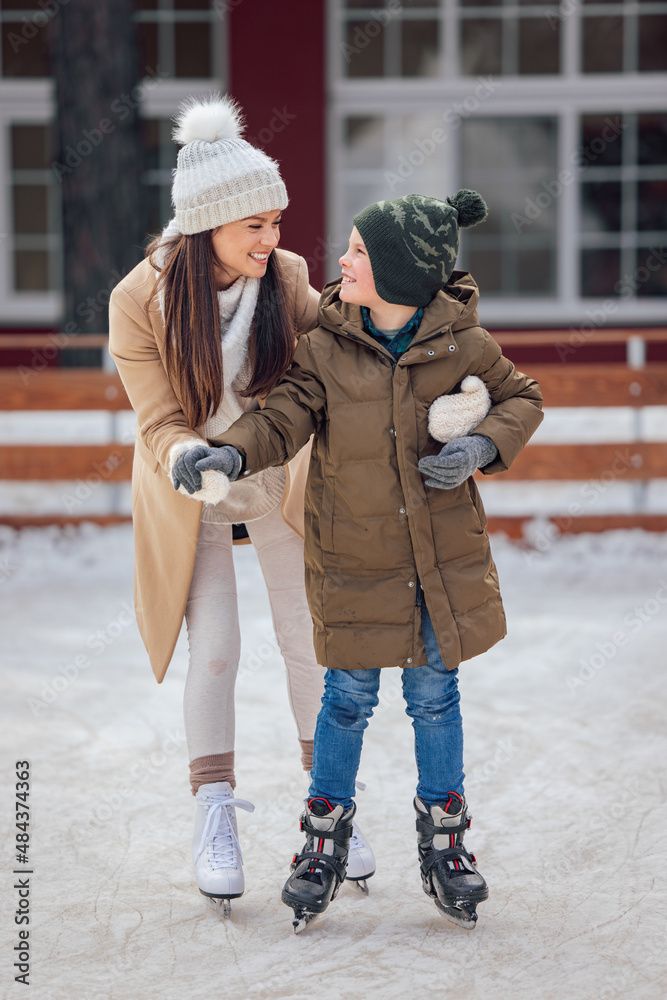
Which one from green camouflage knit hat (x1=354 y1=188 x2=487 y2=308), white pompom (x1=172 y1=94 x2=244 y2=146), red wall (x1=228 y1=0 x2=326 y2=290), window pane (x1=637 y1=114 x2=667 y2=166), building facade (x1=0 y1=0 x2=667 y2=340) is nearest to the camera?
green camouflage knit hat (x1=354 y1=188 x2=487 y2=308)

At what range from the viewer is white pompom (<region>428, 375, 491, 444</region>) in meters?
2.27

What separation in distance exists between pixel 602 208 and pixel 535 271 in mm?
722

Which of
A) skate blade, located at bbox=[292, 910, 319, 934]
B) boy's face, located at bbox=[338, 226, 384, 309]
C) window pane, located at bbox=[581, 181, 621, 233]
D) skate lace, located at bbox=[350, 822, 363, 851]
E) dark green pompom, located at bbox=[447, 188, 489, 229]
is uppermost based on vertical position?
window pane, located at bbox=[581, 181, 621, 233]

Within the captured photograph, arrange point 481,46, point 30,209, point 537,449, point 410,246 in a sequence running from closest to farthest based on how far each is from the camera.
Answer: point 410,246 → point 537,449 → point 481,46 → point 30,209

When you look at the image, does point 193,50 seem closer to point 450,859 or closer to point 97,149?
point 97,149

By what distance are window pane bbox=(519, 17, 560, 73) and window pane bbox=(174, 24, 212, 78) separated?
242 cm

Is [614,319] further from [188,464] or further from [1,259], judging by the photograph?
[188,464]

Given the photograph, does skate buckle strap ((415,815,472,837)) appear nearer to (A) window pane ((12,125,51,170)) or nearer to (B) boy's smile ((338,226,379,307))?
(B) boy's smile ((338,226,379,307))

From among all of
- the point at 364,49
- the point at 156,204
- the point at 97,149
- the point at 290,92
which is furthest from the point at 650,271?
the point at 97,149

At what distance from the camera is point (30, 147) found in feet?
31.1

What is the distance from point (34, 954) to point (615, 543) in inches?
167

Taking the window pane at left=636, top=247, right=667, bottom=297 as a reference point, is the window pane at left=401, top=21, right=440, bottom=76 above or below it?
above

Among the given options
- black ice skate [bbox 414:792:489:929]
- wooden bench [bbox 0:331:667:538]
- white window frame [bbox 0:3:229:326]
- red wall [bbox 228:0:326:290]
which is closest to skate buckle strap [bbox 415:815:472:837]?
black ice skate [bbox 414:792:489:929]

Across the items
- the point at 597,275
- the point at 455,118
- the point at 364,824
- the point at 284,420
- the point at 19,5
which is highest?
the point at 19,5
